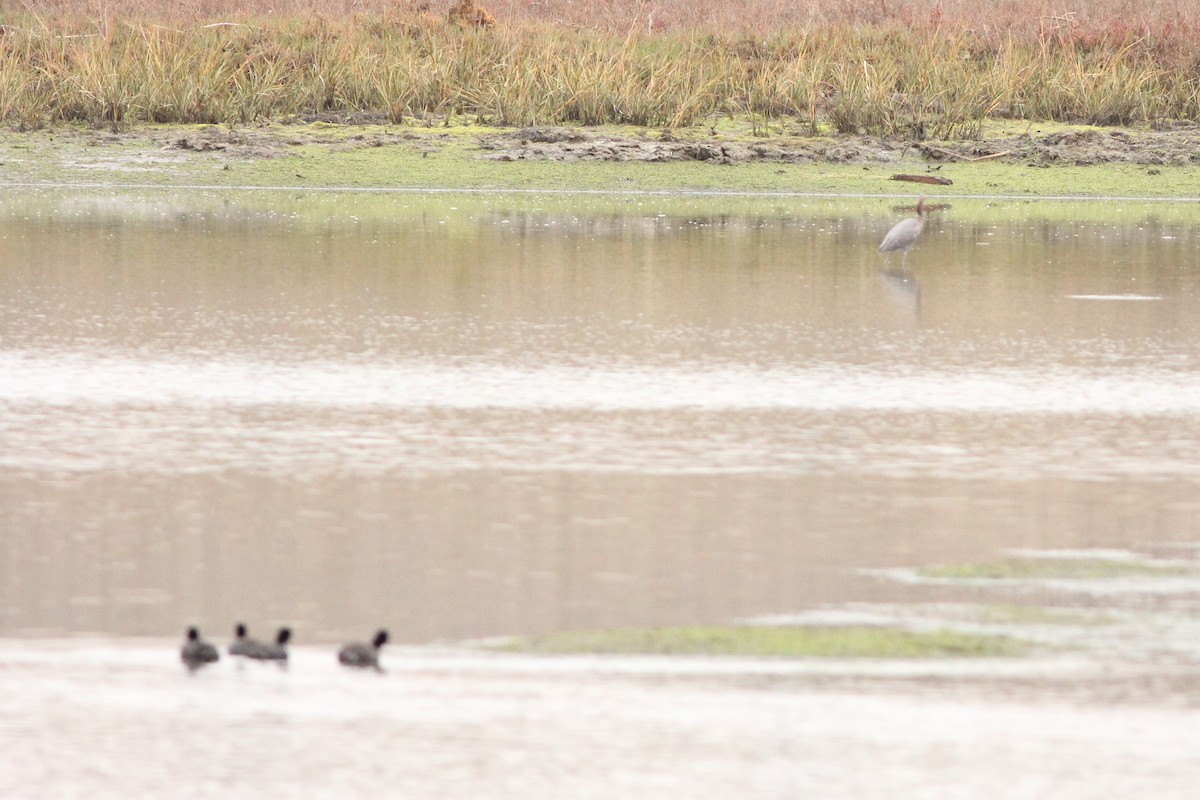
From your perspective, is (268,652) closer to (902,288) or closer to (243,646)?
(243,646)

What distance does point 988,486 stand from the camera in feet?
21.5

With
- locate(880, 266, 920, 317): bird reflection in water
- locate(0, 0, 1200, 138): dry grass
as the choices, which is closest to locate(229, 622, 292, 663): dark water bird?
locate(880, 266, 920, 317): bird reflection in water

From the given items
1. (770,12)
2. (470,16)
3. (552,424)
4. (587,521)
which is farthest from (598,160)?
(587,521)

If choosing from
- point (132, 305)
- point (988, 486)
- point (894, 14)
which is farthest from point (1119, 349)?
point (894, 14)

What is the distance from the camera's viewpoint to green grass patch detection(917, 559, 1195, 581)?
5.30 metres

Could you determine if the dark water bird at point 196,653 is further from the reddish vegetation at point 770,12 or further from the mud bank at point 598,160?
the reddish vegetation at point 770,12

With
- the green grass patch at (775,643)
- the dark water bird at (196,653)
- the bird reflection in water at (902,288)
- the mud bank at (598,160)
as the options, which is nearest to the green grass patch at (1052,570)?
the green grass patch at (775,643)

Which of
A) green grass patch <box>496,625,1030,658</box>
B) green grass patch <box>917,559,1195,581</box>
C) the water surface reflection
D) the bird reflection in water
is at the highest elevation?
green grass patch <box>496,625,1030,658</box>

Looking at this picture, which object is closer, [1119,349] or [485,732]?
[485,732]

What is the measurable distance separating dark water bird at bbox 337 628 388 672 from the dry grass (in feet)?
56.8

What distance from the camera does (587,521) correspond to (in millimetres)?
5906

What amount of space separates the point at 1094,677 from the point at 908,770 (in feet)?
2.40

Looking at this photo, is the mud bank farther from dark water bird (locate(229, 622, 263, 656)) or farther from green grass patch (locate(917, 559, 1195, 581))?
dark water bird (locate(229, 622, 263, 656))

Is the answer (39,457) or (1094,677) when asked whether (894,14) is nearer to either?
(39,457)
